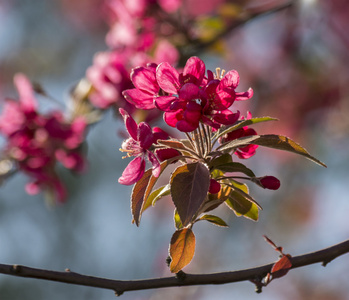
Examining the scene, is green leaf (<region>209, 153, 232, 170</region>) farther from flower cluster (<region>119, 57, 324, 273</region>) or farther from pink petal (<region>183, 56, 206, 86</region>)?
pink petal (<region>183, 56, 206, 86</region>)

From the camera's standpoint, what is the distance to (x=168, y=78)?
2.93ft

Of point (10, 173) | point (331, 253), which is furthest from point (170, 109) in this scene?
point (10, 173)

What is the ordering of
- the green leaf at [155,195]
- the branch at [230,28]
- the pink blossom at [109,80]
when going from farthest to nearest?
the branch at [230,28], the pink blossom at [109,80], the green leaf at [155,195]

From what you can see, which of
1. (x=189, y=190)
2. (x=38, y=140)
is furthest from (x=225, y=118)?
(x=38, y=140)

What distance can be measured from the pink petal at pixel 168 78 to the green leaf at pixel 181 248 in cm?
22

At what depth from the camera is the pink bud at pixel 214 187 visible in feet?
2.88

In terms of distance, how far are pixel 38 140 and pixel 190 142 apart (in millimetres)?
1150

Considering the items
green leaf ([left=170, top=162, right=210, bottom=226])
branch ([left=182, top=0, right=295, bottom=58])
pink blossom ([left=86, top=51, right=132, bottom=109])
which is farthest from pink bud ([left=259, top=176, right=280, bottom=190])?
branch ([left=182, top=0, right=295, bottom=58])

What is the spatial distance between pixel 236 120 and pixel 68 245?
17.6 ft

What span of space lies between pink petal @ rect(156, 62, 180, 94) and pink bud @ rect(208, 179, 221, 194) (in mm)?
155

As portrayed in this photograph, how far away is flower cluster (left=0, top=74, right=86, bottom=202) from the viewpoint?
6.32 ft

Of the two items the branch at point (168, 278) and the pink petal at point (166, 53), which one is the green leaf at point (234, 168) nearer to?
the branch at point (168, 278)

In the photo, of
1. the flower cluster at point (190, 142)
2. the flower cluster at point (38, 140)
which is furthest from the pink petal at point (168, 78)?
the flower cluster at point (38, 140)

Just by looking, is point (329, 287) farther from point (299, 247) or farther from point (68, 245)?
point (68, 245)
